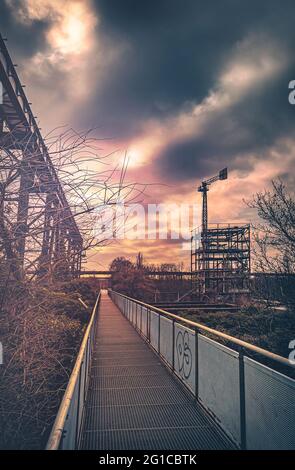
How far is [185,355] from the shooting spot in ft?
17.3

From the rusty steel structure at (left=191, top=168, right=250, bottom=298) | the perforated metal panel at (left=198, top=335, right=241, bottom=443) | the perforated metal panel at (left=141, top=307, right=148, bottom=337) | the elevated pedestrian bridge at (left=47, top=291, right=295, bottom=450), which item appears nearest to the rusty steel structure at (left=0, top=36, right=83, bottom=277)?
the elevated pedestrian bridge at (left=47, top=291, right=295, bottom=450)

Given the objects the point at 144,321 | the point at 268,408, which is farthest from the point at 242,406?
the point at 144,321

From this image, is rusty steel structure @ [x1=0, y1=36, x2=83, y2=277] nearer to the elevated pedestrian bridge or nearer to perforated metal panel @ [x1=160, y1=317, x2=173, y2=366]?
the elevated pedestrian bridge

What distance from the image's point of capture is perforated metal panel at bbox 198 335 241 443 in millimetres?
3270

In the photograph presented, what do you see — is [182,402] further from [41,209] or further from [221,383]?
[41,209]

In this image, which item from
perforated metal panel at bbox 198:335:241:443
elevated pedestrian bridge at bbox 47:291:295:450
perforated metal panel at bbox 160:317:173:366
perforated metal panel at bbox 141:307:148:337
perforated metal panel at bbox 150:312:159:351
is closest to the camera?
elevated pedestrian bridge at bbox 47:291:295:450

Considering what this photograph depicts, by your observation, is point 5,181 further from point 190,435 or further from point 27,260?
point 190,435

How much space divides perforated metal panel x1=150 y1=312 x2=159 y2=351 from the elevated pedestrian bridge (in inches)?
40.5

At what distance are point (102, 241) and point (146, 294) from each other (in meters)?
35.0

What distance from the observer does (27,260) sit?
166 inches

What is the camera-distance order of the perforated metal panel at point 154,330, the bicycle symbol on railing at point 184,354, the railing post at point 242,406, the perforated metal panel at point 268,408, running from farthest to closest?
the perforated metal panel at point 154,330 < the bicycle symbol on railing at point 184,354 < the railing post at point 242,406 < the perforated metal panel at point 268,408

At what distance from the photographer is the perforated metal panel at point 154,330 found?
7973mm

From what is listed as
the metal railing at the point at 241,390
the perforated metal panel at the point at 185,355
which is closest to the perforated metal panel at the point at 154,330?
the perforated metal panel at the point at 185,355

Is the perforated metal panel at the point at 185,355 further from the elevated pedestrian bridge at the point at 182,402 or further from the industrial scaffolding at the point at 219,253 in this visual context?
the industrial scaffolding at the point at 219,253
